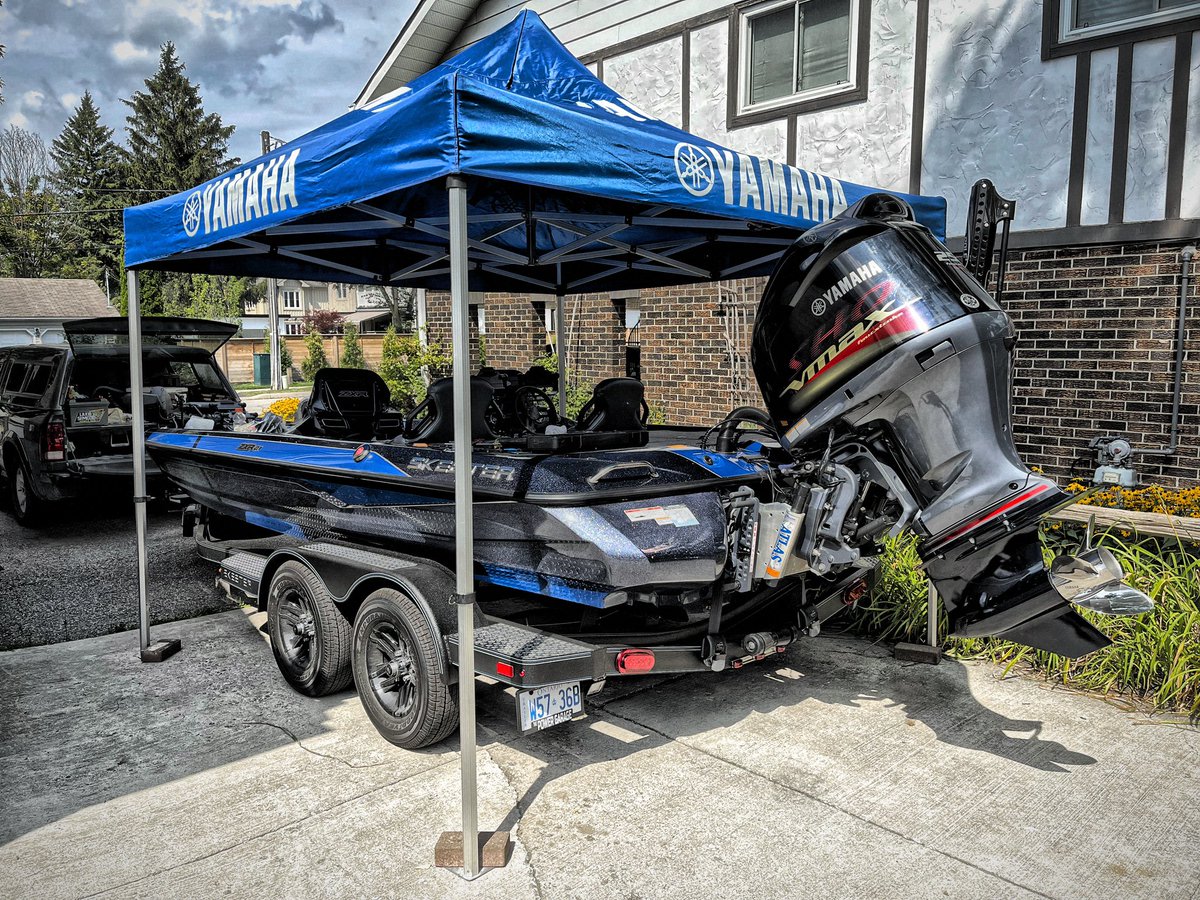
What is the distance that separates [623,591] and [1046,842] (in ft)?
5.80

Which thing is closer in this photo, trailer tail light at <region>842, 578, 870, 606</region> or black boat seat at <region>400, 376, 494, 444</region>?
trailer tail light at <region>842, 578, 870, 606</region>

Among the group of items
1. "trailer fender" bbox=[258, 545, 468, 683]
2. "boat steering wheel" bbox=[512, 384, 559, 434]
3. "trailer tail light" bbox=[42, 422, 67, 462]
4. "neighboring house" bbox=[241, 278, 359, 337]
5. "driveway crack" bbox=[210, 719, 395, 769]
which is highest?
"neighboring house" bbox=[241, 278, 359, 337]

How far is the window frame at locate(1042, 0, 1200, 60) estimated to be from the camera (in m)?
6.00

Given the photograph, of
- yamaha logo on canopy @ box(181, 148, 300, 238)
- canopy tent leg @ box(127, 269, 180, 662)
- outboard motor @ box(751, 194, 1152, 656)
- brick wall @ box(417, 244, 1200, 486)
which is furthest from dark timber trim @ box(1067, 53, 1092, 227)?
canopy tent leg @ box(127, 269, 180, 662)

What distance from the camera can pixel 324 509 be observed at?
4.83 m

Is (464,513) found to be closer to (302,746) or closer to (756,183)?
(302,746)

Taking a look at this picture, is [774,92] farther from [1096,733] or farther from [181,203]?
[1096,733]

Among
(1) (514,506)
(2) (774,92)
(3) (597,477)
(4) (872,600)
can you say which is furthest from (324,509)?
(2) (774,92)

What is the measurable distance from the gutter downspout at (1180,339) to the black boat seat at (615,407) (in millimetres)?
3973

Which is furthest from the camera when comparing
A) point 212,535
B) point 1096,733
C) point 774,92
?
point 774,92

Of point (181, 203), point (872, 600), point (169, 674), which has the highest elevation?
point (181, 203)

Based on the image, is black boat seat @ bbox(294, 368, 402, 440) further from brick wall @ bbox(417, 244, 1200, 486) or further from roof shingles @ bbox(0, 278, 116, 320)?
roof shingles @ bbox(0, 278, 116, 320)

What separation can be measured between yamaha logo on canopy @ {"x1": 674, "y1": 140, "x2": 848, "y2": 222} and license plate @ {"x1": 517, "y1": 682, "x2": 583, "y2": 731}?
2097 millimetres

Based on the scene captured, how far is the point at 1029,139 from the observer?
267 inches
